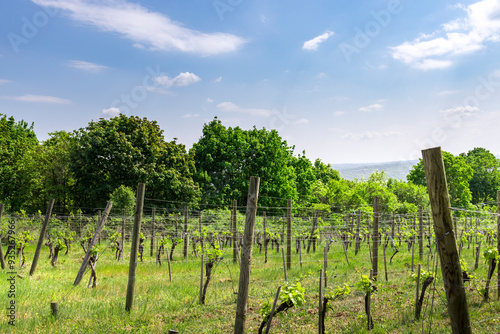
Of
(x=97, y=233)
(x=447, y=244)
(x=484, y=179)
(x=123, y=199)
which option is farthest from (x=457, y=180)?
(x=447, y=244)

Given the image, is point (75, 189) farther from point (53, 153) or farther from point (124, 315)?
point (124, 315)

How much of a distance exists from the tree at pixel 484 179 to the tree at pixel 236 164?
130ft

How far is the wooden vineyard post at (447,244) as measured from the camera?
3.74 meters

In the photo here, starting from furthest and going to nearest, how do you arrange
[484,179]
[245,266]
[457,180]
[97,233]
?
[484,179] → [457,180] → [97,233] → [245,266]

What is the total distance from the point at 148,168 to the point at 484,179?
2162 inches

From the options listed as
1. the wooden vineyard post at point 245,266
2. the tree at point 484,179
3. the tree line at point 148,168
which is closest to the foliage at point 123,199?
the tree line at point 148,168

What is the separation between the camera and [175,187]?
25.3 m

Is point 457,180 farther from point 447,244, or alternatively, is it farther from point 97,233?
point 447,244

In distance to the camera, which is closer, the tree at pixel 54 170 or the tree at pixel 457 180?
the tree at pixel 54 170

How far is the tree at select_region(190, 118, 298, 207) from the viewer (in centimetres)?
2964

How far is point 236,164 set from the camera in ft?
101

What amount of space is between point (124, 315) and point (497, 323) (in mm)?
7155

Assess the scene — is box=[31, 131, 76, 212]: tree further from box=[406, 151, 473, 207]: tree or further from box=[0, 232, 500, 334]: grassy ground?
box=[406, 151, 473, 207]: tree

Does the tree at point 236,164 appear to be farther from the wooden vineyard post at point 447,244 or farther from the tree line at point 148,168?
the wooden vineyard post at point 447,244
